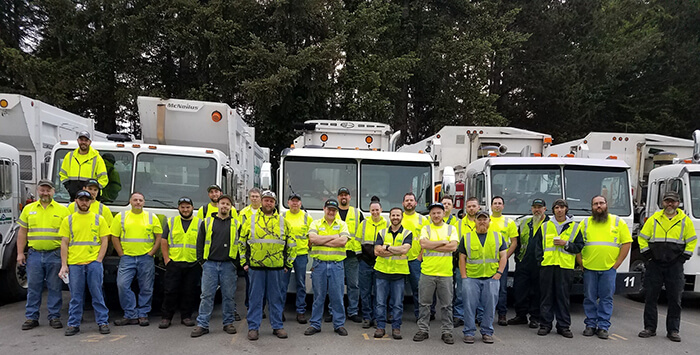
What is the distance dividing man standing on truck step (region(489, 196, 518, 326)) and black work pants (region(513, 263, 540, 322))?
0.18 m

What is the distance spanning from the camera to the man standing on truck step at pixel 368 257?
658cm

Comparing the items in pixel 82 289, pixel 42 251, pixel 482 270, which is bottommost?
pixel 82 289

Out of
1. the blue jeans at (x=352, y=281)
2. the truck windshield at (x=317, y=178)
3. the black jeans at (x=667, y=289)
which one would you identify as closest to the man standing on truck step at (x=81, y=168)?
the truck windshield at (x=317, y=178)

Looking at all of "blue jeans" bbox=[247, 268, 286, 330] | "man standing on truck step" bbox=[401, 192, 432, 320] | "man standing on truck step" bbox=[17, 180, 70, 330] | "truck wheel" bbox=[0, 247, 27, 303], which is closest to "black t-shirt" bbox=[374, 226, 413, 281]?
"man standing on truck step" bbox=[401, 192, 432, 320]

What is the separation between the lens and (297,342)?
594 centimetres

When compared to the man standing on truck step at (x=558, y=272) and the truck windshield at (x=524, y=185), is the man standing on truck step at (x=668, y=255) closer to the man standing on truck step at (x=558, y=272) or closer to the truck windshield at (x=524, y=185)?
the man standing on truck step at (x=558, y=272)

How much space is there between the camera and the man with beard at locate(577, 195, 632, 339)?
635cm

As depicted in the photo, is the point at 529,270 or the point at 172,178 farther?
the point at 172,178

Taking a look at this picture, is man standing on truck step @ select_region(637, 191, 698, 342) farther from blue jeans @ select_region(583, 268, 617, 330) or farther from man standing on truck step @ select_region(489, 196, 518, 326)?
man standing on truck step @ select_region(489, 196, 518, 326)

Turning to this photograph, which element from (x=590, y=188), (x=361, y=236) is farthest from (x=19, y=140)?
(x=590, y=188)

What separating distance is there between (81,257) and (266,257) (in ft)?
7.37

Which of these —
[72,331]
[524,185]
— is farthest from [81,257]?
[524,185]

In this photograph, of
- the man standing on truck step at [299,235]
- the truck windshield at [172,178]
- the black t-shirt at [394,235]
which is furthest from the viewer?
the truck windshield at [172,178]

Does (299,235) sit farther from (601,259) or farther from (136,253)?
(601,259)
